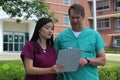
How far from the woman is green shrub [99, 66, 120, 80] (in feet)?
13.7

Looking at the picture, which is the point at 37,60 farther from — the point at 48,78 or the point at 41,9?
the point at 41,9

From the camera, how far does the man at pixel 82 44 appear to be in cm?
364

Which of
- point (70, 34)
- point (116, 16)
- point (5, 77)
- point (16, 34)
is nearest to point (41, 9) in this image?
point (5, 77)

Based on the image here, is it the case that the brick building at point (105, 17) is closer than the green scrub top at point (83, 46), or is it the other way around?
the green scrub top at point (83, 46)

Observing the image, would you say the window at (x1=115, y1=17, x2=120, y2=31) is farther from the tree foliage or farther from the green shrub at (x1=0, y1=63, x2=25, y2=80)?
the green shrub at (x1=0, y1=63, x2=25, y2=80)

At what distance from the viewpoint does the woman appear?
343 cm

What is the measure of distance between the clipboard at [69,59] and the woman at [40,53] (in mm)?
149

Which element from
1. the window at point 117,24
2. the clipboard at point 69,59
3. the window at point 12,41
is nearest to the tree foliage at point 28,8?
the clipboard at point 69,59

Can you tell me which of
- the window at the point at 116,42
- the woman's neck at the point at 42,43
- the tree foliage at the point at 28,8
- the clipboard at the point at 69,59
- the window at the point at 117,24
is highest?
the window at the point at 117,24

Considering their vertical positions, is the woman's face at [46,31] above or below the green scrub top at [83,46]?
above

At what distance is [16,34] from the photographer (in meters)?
39.0

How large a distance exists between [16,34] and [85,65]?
1406 inches

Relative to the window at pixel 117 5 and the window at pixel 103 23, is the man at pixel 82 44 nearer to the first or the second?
the window at pixel 117 5

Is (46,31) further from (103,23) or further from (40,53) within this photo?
(103,23)
